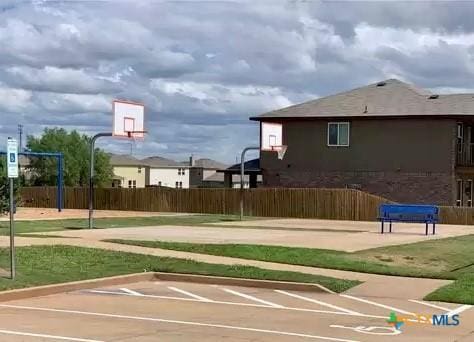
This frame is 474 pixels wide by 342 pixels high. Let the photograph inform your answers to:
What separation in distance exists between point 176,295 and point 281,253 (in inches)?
231

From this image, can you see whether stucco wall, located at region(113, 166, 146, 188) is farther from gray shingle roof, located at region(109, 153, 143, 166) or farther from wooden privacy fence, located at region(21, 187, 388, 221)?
wooden privacy fence, located at region(21, 187, 388, 221)

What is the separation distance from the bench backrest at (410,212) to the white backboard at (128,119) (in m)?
10.2

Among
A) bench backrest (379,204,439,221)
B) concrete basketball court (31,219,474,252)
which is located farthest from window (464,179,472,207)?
concrete basketball court (31,219,474,252)

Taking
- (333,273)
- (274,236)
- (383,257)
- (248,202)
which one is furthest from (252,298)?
(248,202)

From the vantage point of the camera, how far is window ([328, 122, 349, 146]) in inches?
1928

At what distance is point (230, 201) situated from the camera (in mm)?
47562

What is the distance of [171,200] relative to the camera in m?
49.8

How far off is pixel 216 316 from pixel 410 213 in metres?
19.5

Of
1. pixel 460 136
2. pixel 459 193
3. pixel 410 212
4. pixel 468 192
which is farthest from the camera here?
pixel 468 192

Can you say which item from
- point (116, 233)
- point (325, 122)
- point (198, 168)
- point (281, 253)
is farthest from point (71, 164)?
→ point (281, 253)

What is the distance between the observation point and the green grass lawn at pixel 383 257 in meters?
17.0

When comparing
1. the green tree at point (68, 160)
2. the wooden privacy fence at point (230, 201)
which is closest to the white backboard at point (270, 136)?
the wooden privacy fence at point (230, 201)

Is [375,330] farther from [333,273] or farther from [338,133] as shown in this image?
[338,133]

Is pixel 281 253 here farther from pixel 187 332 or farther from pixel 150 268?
pixel 187 332
